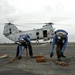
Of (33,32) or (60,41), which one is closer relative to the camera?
(60,41)

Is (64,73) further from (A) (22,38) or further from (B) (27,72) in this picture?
(A) (22,38)

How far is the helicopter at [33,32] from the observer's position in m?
45.4

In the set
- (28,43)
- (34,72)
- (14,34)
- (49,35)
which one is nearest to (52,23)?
Answer: (49,35)

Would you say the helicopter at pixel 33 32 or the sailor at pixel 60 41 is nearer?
the sailor at pixel 60 41

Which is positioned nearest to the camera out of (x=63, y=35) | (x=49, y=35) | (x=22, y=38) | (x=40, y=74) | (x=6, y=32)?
(x=40, y=74)

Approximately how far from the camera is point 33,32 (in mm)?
46219

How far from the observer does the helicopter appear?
45372mm

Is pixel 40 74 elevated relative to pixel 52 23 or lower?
lower

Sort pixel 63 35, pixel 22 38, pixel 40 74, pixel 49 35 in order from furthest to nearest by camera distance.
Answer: pixel 49 35, pixel 22 38, pixel 63 35, pixel 40 74

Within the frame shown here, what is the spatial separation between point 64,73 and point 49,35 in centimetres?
3593

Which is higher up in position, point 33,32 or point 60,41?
point 33,32

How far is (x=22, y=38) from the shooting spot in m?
15.2

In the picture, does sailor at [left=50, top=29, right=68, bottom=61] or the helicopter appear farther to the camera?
the helicopter

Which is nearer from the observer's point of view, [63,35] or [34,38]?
[63,35]
